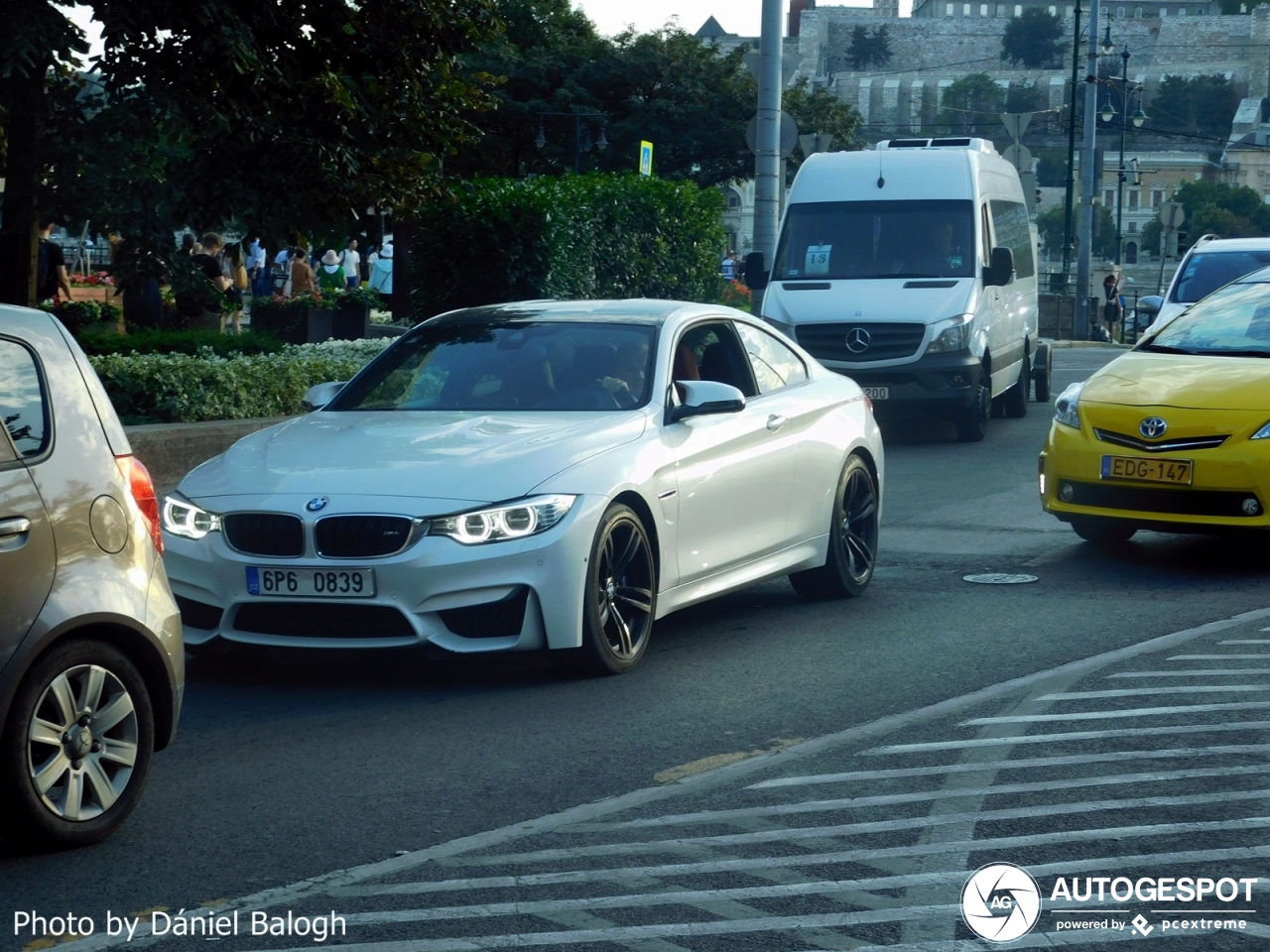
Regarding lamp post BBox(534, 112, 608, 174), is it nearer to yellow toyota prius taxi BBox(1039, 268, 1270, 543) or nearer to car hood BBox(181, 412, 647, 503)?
yellow toyota prius taxi BBox(1039, 268, 1270, 543)

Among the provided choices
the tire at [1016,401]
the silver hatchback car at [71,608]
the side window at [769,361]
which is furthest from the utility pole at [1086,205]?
the silver hatchback car at [71,608]

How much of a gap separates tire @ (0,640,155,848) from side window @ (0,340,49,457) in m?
0.55

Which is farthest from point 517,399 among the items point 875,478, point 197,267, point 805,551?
point 197,267

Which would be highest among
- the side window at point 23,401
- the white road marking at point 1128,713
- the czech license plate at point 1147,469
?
the side window at point 23,401

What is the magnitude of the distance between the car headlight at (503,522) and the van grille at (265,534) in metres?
0.50

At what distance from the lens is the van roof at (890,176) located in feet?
60.4

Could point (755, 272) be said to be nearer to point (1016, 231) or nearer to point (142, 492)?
point (1016, 231)

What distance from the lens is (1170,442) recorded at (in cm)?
1014

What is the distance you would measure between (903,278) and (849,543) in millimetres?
8981

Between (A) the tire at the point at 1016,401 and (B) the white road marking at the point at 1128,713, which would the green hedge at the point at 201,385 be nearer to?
(A) the tire at the point at 1016,401

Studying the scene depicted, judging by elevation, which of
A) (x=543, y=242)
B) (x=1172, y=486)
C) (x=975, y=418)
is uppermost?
(x=543, y=242)

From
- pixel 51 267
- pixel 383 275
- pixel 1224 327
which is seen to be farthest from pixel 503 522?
pixel 383 275

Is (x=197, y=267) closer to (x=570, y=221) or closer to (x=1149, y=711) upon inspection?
(x=570, y=221)

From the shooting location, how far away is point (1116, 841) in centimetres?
516
